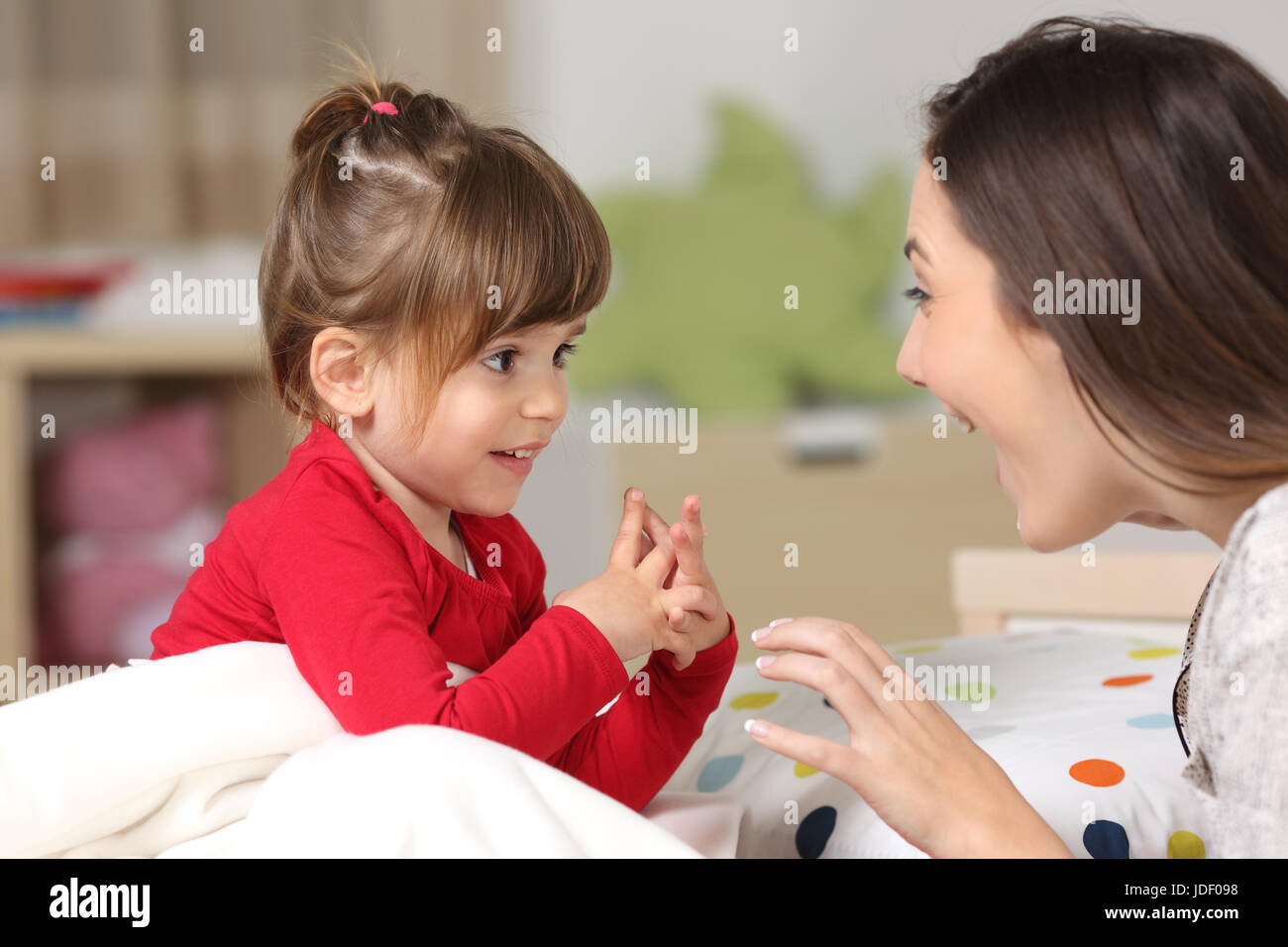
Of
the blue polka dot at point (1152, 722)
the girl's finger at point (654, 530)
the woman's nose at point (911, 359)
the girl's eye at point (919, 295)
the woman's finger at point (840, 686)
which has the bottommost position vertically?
the blue polka dot at point (1152, 722)

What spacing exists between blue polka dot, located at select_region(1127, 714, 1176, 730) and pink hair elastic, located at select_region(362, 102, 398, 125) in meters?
0.72

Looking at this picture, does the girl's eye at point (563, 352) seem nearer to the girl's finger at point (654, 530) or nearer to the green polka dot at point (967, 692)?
the girl's finger at point (654, 530)

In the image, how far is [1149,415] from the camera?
67 cm

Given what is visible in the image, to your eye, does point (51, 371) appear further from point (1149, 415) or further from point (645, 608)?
point (1149, 415)

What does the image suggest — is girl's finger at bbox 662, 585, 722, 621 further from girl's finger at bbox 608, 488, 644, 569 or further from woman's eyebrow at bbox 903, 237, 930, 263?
woman's eyebrow at bbox 903, 237, 930, 263

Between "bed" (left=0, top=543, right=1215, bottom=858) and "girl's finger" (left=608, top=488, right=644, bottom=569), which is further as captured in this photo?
"girl's finger" (left=608, top=488, right=644, bottom=569)

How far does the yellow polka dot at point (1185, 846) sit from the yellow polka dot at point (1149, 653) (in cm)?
31

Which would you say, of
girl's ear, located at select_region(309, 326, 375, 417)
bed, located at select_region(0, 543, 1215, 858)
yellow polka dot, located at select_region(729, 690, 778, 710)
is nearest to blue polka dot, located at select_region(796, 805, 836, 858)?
bed, located at select_region(0, 543, 1215, 858)

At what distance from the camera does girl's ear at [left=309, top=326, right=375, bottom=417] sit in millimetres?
840

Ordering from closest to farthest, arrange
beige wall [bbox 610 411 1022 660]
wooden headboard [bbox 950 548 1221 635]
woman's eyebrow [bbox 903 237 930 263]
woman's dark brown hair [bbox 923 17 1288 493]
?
woman's dark brown hair [bbox 923 17 1288 493] → woman's eyebrow [bbox 903 237 930 263] → wooden headboard [bbox 950 548 1221 635] → beige wall [bbox 610 411 1022 660]

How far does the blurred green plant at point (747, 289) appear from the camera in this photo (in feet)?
7.63

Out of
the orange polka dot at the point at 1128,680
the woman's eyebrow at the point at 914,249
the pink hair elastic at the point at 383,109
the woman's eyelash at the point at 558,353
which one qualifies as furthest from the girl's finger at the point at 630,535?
the orange polka dot at the point at 1128,680

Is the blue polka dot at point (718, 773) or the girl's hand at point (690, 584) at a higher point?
the girl's hand at point (690, 584)
